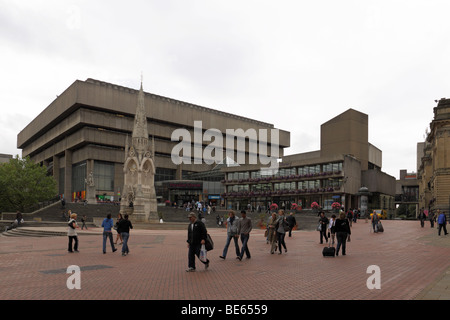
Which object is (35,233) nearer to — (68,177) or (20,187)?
(20,187)

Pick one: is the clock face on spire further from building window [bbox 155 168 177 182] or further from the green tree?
building window [bbox 155 168 177 182]

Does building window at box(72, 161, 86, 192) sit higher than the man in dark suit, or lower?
higher

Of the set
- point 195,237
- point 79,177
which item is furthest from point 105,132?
point 195,237

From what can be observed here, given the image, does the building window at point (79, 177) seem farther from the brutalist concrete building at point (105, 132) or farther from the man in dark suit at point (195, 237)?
the man in dark suit at point (195, 237)

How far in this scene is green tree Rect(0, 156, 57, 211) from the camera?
2222 inches

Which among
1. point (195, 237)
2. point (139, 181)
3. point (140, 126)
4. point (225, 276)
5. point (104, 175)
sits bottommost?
point (225, 276)

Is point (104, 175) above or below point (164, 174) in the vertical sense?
below

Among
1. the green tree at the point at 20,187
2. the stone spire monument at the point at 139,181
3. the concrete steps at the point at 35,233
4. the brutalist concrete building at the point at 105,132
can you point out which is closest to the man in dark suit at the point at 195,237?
the concrete steps at the point at 35,233

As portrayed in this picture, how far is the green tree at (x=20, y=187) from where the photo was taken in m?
56.4

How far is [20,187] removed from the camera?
58.1 m

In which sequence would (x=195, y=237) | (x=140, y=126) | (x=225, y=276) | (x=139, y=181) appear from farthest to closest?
1. (x=140, y=126)
2. (x=139, y=181)
3. (x=195, y=237)
4. (x=225, y=276)

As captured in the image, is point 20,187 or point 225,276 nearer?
point 225,276

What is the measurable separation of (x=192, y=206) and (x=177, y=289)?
175 feet

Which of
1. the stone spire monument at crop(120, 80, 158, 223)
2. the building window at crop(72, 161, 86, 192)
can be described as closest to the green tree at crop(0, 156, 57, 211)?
the stone spire monument at crop(120, 80, 158, 223)
